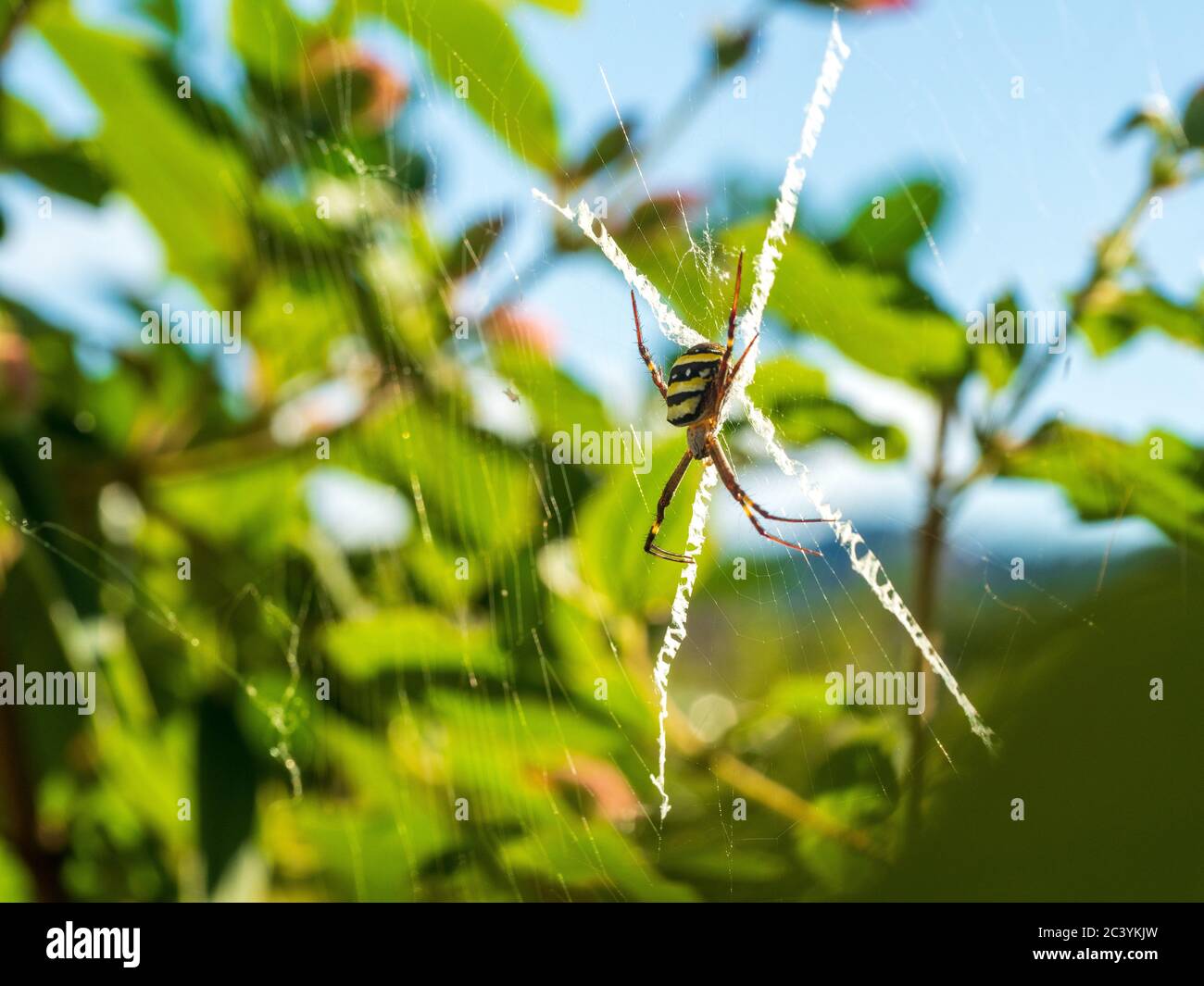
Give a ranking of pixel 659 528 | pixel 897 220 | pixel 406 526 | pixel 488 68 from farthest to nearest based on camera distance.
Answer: pixel 406 526, pixel 488 68, pixel 659 528, pixel 897 220

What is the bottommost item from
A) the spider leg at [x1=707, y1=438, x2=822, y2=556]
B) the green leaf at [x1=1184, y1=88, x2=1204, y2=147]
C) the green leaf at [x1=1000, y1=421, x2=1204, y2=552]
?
the green leaf at [x1=1000, y1=421, x2=1204, y2=552]

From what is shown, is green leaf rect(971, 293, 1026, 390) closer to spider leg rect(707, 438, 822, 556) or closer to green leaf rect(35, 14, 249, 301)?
spider leg rect(707, 438, 822, 556)

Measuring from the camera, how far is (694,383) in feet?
5.88

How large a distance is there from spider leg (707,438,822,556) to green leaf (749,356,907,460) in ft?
0.53

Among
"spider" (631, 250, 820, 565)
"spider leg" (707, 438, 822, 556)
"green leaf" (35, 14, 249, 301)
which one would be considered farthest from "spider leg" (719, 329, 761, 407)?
"green leaf" (35, 14, 249, 301)

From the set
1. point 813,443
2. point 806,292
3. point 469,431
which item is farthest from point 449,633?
point 806,292

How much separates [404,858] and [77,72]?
1.57 meters

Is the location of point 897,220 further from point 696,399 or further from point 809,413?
point 696,399

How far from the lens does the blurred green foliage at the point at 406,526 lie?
1.47 metres

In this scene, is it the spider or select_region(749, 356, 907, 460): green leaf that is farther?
the spider

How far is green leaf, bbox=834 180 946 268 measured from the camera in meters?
1.53

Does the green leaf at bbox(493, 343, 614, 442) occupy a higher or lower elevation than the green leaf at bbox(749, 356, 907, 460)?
higher

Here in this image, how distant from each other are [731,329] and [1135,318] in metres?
0.61

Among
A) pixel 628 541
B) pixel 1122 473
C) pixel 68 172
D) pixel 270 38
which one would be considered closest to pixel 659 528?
pixel 628 541
